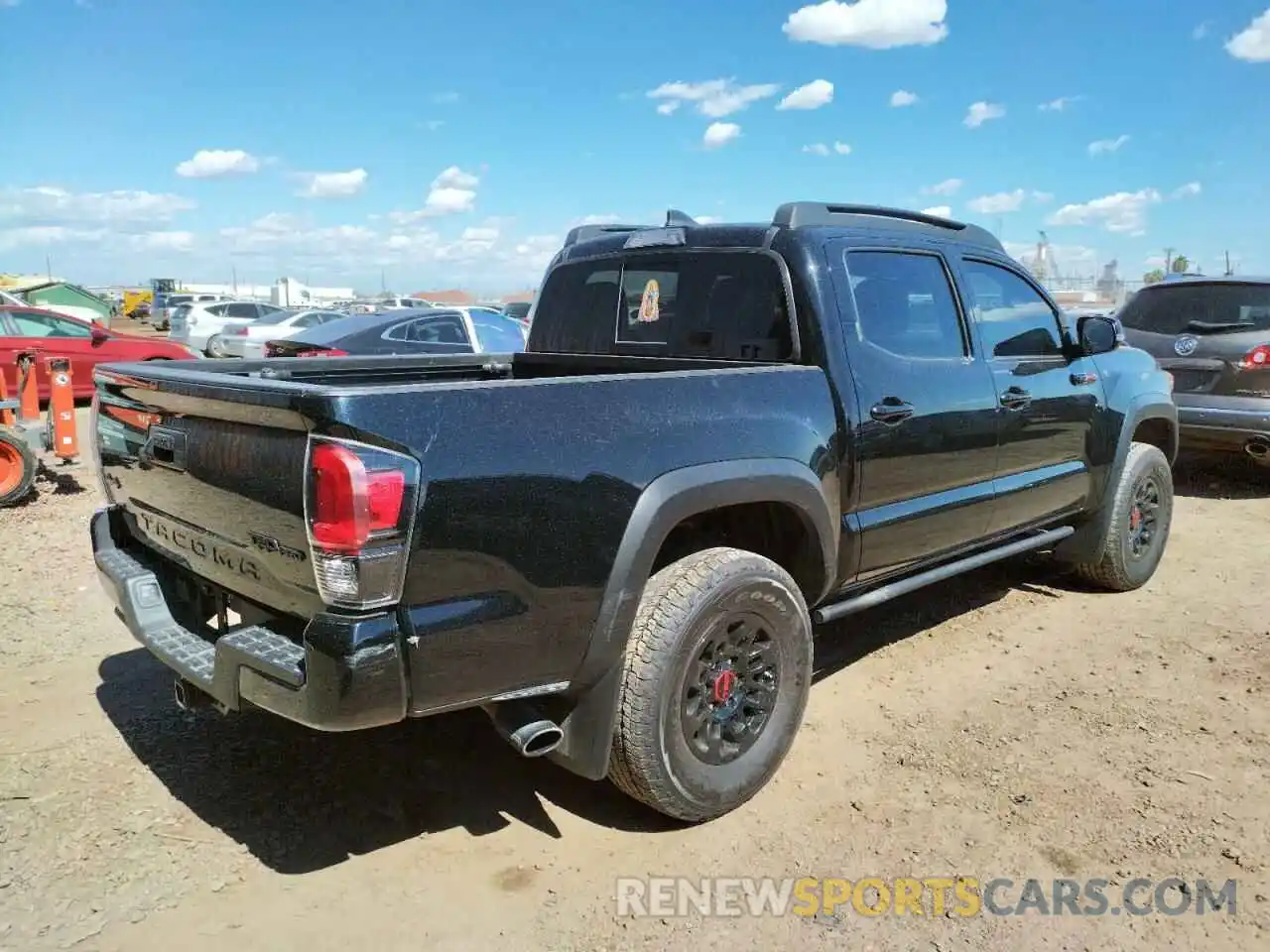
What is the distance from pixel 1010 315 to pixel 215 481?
3.55 metres

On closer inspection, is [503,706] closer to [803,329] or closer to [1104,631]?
[803,329]

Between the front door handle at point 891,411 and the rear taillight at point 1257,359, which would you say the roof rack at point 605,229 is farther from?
the rear taillight at point 1257,359

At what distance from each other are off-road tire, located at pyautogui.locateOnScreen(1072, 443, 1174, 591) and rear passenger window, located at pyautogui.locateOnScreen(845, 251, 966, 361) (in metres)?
1.86

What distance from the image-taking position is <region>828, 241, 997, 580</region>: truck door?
3.56 metres

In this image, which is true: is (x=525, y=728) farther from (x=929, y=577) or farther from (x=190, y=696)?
(x=929, y=577)

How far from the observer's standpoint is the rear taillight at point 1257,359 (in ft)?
24.5

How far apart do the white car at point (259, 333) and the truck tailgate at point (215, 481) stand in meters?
15.1

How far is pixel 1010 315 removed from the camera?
450cm

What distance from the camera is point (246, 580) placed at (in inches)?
106

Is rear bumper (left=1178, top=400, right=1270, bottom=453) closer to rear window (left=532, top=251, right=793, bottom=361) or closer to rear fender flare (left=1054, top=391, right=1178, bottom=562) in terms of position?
rear fender flare (left=1054, top=391, right=1178, bottom=562)

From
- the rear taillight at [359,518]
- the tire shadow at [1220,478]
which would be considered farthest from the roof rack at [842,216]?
the tire shadow at [1220,478]

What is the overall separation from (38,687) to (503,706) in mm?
2591

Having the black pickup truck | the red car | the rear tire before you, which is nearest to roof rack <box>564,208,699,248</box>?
the black pickup truck

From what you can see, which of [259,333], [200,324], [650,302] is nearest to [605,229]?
[650,302]
